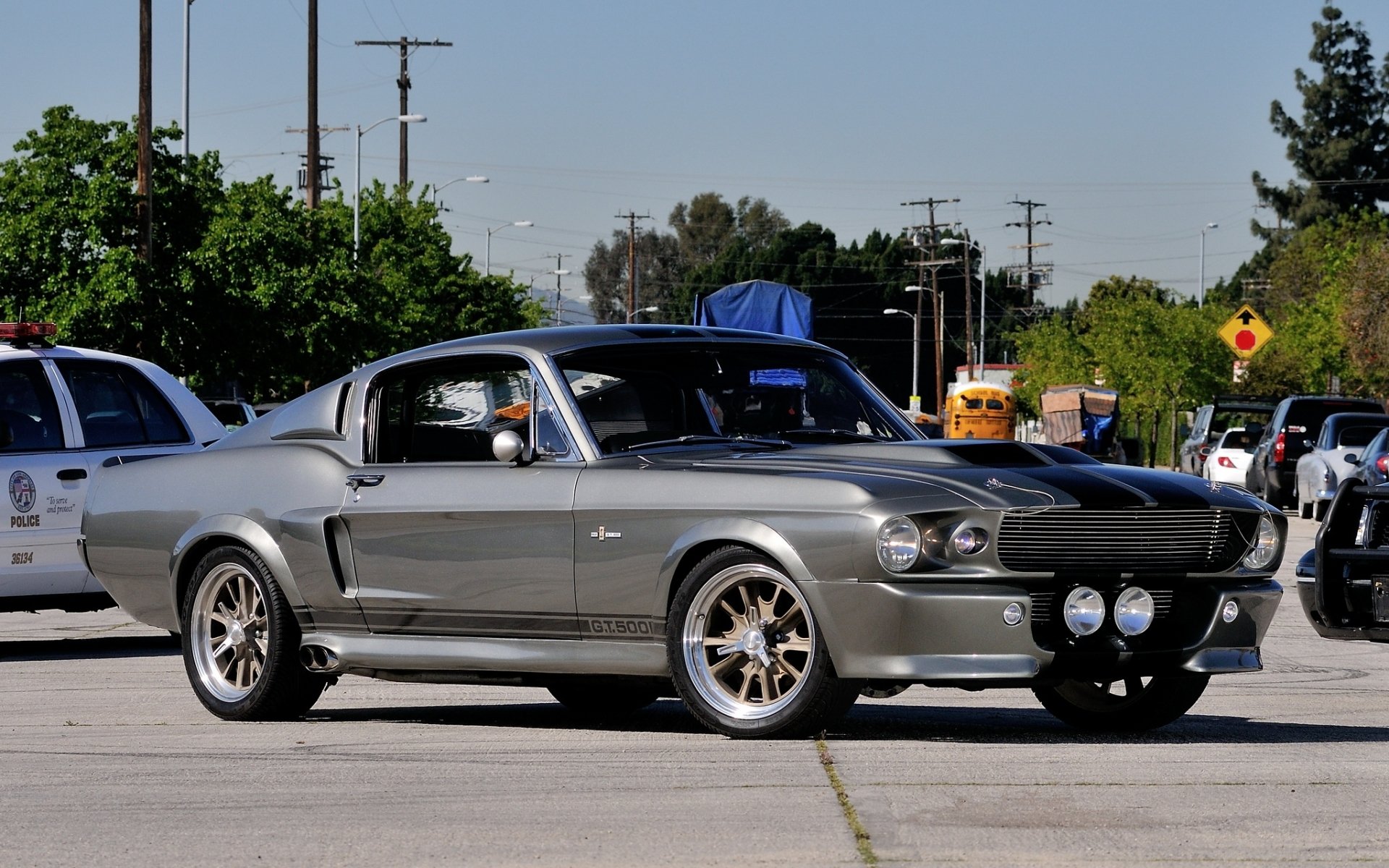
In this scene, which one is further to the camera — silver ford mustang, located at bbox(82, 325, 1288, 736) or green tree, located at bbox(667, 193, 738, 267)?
green tree, located at bbox(667, 193, 738, 267)

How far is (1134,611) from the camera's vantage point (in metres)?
6.97

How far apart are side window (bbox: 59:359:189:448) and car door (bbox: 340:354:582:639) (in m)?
4.72

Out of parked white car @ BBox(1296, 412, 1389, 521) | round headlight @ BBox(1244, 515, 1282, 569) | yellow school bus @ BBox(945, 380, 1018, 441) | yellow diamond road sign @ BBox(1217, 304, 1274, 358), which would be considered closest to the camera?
round headlight @ BBox(1244, 515, 1282, 569)

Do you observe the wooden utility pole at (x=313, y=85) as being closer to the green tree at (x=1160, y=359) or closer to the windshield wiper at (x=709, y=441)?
the green tree at (x=1160, y=359)

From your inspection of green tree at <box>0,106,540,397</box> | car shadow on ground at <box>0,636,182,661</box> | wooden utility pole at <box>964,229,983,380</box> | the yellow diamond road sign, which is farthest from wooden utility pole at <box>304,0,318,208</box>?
wooden utility pole at <box>964,229,983,380</box>

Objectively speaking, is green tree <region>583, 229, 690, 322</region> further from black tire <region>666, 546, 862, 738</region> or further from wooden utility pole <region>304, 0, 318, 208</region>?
black tire <region>666, 546, 862, 738</region>

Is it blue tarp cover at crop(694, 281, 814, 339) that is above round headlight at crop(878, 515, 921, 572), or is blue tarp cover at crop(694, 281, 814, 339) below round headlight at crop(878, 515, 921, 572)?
above

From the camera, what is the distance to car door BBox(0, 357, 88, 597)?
11898 millimetres

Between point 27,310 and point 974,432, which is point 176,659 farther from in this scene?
point 974,432

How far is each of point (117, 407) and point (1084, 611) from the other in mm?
7756

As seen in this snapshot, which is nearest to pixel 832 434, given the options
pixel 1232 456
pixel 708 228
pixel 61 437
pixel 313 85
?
pixel 61 437

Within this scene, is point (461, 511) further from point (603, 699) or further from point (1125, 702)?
point (1125, 702)

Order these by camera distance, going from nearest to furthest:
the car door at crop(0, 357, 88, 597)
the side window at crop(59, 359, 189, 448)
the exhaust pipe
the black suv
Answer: the exhaust pipe < the car door at crop(0, 357, 88, 597) < the side window at crop(59, 359, 189, 448) < the black suv

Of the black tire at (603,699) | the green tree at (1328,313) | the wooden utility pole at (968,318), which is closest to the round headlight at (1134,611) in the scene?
the black tire at (603,699)
